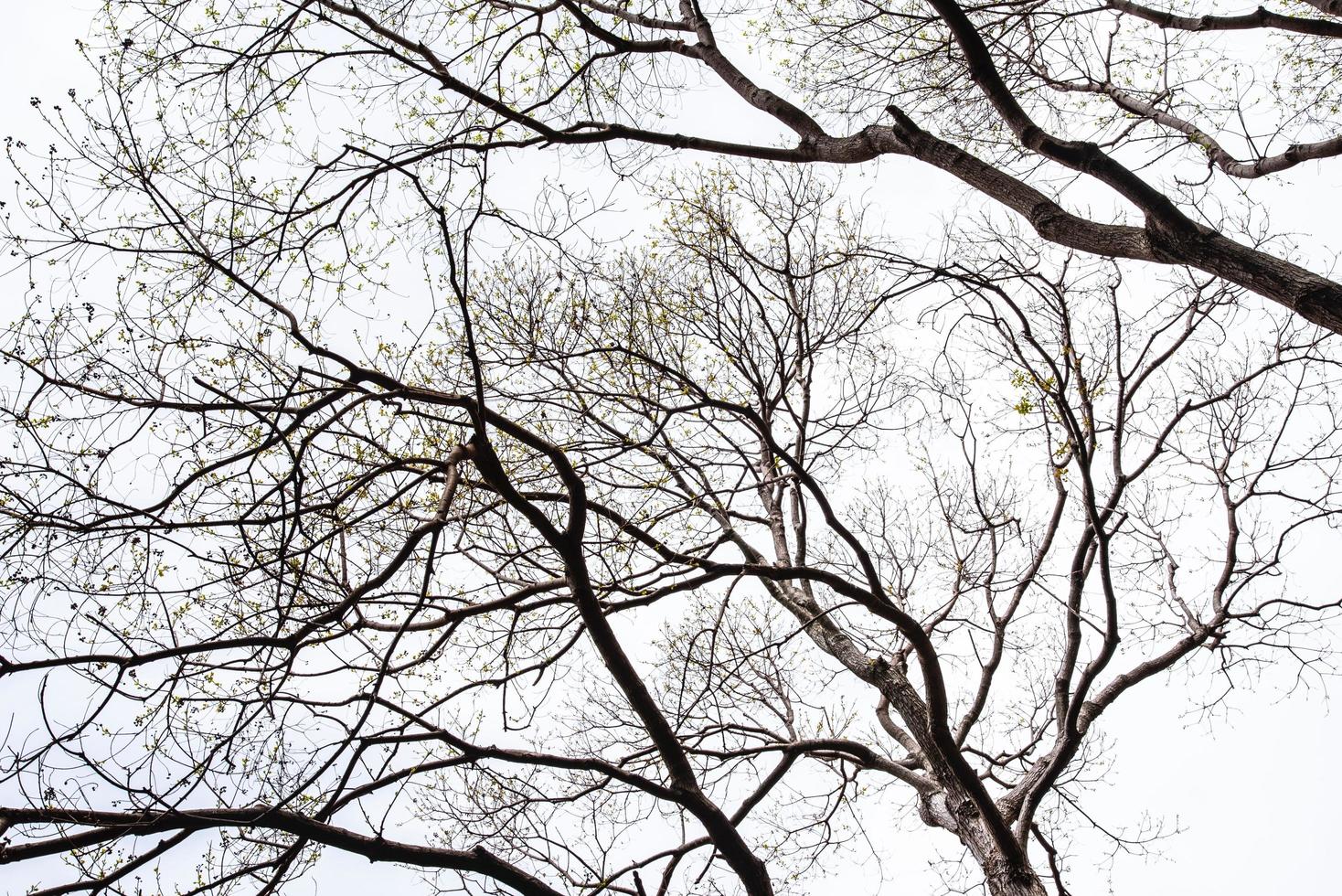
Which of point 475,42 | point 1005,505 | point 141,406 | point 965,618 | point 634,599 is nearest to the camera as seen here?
point 141,406

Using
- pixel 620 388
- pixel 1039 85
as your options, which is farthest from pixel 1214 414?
pixel 620 388

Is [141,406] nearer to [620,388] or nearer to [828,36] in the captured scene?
[620,388]

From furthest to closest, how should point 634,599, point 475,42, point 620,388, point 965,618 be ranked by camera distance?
point 965,618, point 620,388, point 475,42, point 634,599

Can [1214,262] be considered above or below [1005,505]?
below

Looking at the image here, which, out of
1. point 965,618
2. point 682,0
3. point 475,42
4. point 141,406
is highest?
point 682,0

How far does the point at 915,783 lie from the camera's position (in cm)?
670

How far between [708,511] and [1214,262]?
3.24m

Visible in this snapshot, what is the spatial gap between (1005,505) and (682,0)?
16.2 feet

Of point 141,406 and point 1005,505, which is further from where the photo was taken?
point 1005,505

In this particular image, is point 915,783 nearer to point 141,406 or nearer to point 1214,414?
point 1214,414

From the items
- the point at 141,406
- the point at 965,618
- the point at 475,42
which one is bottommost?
the point at 141,406

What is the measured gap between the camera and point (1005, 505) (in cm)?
784

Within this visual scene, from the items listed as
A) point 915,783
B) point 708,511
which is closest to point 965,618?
point 915,783

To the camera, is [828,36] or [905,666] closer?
[828,36]
